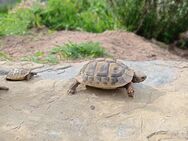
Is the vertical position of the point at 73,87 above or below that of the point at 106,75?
below

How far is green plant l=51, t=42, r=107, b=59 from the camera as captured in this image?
6.63m

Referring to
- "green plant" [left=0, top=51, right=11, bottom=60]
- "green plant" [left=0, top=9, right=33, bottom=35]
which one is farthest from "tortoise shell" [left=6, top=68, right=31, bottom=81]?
"green plant" [left=0, top=9, right=33, bottom=35]

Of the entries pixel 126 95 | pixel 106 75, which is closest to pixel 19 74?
pixel 106 75

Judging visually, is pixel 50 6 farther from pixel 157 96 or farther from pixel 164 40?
pixel 157 96

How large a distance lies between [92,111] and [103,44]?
258 centimetres

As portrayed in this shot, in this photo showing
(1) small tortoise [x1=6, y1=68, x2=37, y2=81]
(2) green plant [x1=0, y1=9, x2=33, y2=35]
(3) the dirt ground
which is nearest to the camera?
(1) small tortoise [x1=6, y1=68, x2=37, y2=81]

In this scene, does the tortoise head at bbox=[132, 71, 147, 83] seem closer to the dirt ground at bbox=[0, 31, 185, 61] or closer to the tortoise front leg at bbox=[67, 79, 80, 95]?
the tortoise front leg at bbox=[67, 79, 80, 95]

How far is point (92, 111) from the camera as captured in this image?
4.67 m

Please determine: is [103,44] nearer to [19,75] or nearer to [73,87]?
[19,75]

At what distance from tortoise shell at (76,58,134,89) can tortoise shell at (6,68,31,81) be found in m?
0.69

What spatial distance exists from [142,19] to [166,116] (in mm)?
3623

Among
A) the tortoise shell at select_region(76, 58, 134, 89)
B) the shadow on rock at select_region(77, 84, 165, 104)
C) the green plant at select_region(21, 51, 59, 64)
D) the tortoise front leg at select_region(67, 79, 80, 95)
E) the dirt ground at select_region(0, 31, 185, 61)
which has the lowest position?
the dirt ground at select_region(0, 31, 185, 61)

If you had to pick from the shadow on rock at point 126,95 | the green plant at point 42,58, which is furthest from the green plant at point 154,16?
the shadow on rock at point 126,95

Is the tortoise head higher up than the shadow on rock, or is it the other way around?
the tortoise head
